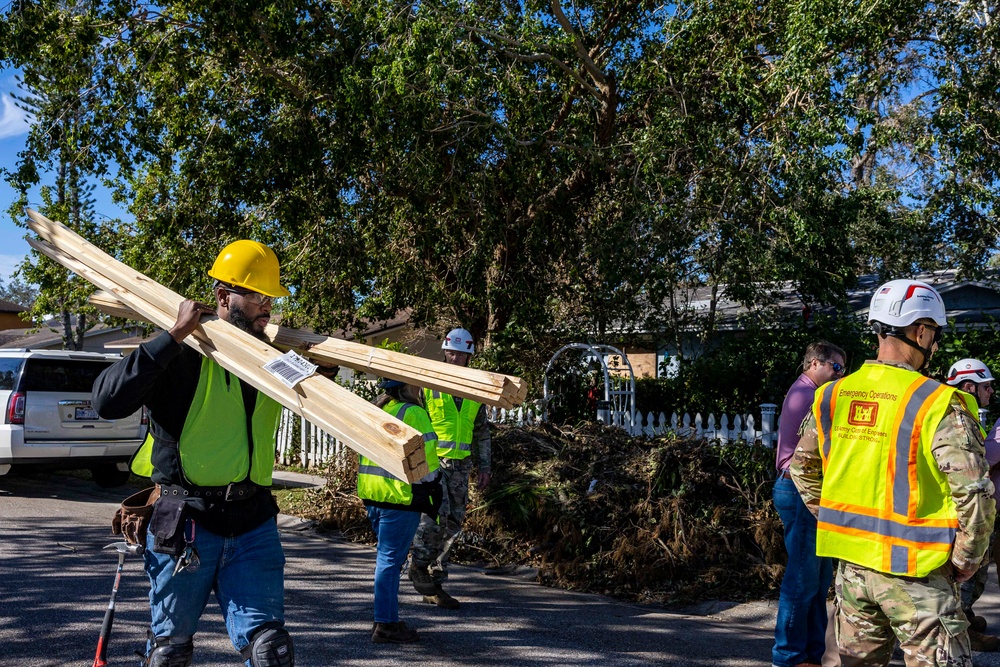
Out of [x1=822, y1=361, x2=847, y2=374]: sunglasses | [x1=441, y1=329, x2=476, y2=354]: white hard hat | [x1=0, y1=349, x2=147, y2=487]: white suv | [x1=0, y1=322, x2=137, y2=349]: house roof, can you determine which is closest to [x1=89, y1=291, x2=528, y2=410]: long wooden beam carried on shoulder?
[x1=822, y1=361, x2=847, y2=374]: sunglasses

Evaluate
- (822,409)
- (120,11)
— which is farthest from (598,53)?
(822,409)

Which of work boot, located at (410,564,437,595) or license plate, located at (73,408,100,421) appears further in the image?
license plate, located at (73,408,100,421)

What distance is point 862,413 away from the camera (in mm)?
3672

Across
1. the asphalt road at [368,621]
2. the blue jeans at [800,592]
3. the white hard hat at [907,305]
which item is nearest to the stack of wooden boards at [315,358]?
the white hard hat at [907,305]

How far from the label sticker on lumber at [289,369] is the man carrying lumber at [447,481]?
3.66 m

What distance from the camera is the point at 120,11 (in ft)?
40.7

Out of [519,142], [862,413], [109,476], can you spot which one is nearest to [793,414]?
[862,413]

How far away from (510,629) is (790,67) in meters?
7.11

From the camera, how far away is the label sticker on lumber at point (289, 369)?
3.02 meters

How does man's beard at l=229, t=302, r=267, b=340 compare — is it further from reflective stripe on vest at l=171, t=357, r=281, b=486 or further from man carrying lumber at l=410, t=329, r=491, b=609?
man carrying lumber at l=410, t=329, r=491, b=609

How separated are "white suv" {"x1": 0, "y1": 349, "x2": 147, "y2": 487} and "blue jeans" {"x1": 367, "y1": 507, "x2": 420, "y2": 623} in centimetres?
691

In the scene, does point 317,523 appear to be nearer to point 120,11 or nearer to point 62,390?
point 62,390

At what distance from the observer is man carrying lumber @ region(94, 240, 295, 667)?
330cm

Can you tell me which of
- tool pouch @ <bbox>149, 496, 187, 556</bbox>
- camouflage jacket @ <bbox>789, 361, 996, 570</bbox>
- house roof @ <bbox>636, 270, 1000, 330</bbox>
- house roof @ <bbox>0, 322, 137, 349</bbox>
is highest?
house roof @ <bbox>0, 322, 137, 349</bbox>
